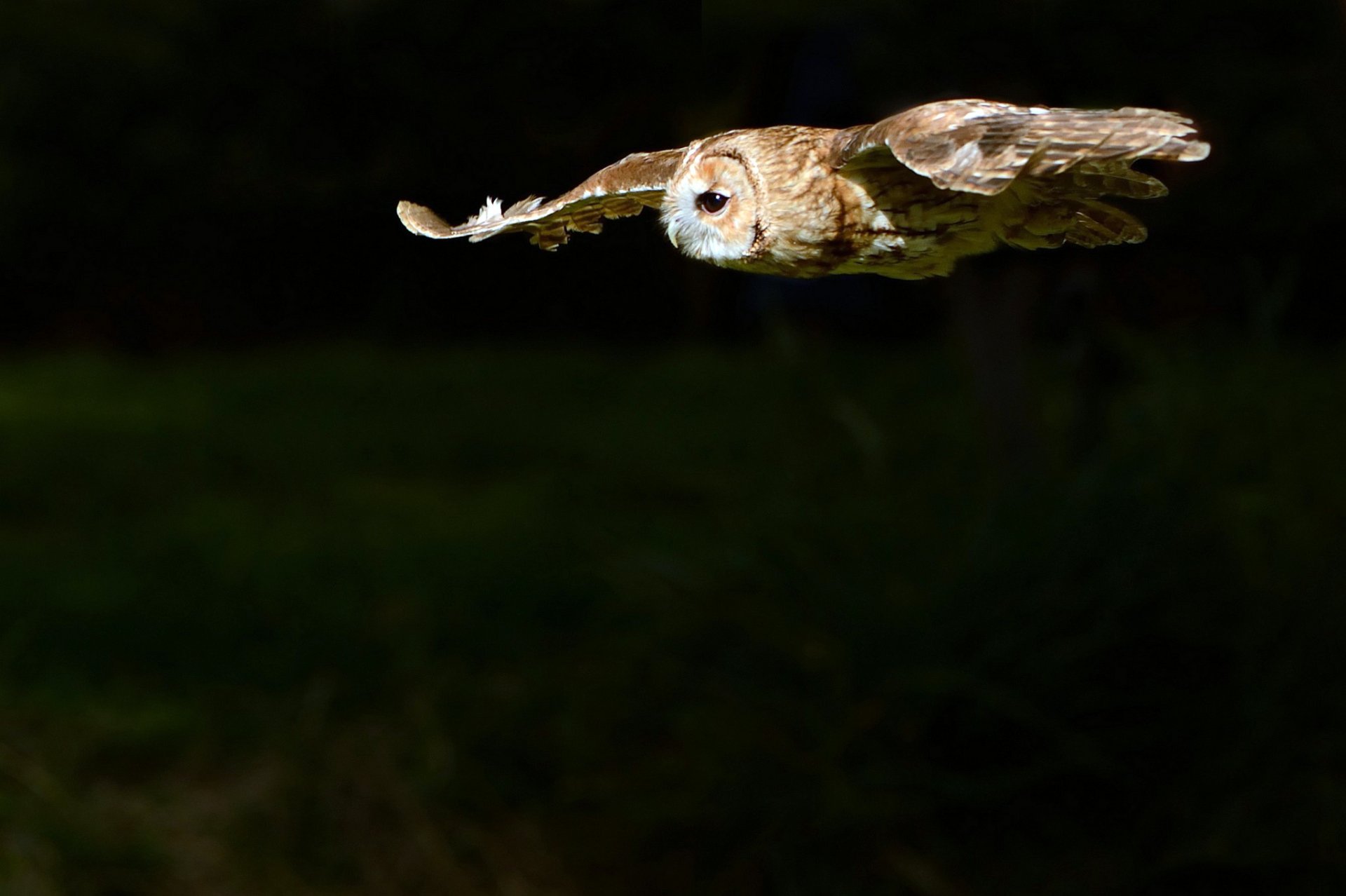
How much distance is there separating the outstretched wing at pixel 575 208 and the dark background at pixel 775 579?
979 millimetres

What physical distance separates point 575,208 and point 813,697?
2240mm

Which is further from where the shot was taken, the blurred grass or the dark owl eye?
the blurred grass

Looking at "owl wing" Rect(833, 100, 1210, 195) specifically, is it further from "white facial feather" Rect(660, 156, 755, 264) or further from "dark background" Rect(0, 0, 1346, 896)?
"dark background" Rect(0, 0, 1346, 896)

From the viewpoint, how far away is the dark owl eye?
65 cm

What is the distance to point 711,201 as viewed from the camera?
2.13ft

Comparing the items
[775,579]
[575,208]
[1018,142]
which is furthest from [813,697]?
[1018,142]

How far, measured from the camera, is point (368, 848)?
3062 millimetres

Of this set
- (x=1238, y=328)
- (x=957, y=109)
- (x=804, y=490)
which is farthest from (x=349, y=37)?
(x=1238, y=328)

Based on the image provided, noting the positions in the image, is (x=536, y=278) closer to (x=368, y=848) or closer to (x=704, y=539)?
(x=704, y=539)

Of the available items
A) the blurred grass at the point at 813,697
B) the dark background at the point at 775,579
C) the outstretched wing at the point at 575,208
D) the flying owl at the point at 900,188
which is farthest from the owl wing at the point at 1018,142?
the blurred grass at the point at 813,697

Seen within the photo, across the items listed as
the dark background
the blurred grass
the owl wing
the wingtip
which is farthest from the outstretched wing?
the blurred grass

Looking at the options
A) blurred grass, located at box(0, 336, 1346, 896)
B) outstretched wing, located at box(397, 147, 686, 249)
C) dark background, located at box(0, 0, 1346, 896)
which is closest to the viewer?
outstretched wing, located at box(397, 147, 686, 249)

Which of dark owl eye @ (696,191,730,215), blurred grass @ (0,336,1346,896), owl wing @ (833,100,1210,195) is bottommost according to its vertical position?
blurred grass @ (0,336,1346,896)

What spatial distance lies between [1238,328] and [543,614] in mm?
2041
